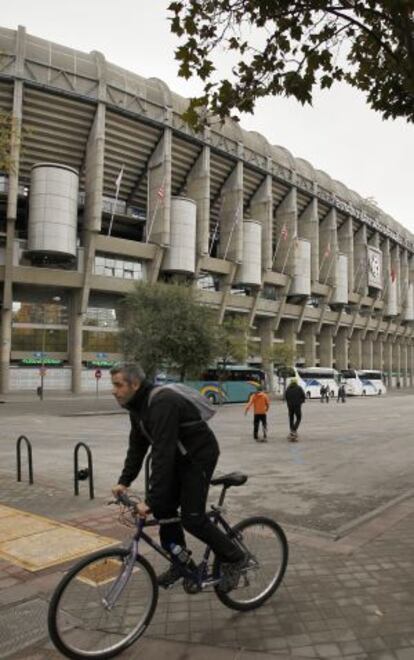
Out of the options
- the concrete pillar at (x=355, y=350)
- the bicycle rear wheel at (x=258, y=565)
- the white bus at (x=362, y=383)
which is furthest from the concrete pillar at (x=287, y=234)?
the bicycle rear wheel at (x=258, y=565)

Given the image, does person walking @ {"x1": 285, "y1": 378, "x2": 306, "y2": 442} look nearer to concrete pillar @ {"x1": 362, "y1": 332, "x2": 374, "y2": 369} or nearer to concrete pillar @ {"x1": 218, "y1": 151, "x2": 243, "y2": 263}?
concrete pillar @ {"x1": 218, "y1": 151, "x2": 243, "y2": 263}

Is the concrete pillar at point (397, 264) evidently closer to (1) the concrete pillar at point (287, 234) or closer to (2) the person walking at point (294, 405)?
(1) the concrete pillar at point (287, 234)

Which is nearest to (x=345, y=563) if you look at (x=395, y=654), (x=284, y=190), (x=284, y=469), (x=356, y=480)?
(x=395, y=654)

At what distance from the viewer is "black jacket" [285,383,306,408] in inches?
630

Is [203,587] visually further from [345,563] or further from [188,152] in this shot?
[188,152]

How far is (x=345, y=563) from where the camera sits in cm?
502

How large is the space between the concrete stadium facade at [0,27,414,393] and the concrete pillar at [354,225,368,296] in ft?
24.6

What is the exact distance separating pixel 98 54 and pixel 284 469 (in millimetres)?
42173

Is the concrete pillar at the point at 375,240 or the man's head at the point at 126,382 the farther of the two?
the concrete pillar at the point at 375,240

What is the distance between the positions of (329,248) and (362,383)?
20.2 m

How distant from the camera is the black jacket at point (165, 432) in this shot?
3426 mm

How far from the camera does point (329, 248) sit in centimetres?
6750

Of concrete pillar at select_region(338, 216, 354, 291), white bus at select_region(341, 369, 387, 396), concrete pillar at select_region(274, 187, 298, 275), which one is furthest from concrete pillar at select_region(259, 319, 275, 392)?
concrete pillar at select_region(338, 216, 354, 291)

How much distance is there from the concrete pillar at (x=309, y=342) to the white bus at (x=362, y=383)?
862 cm
